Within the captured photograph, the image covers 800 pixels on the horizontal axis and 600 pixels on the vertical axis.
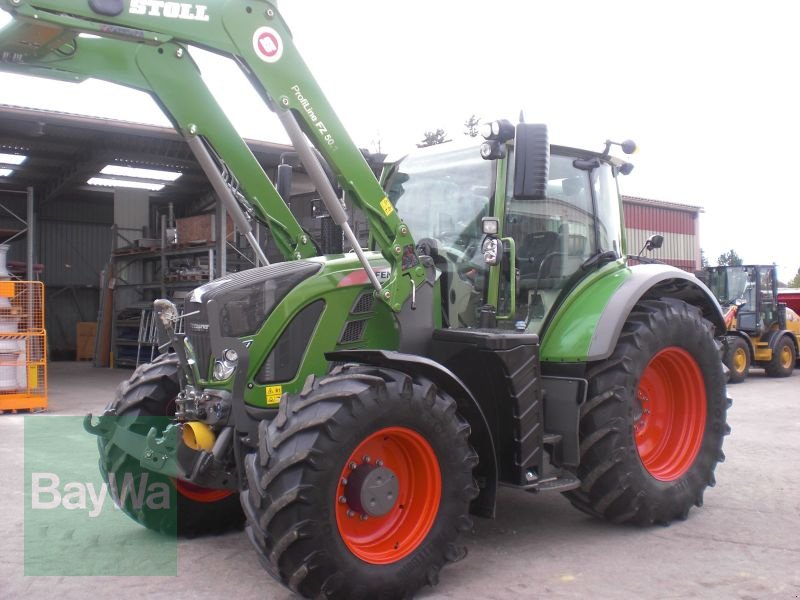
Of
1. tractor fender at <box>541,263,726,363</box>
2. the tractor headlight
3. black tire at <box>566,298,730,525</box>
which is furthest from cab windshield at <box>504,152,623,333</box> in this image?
the tractor headlight

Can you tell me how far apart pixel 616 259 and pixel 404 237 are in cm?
197

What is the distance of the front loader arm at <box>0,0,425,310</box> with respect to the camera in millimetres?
3742

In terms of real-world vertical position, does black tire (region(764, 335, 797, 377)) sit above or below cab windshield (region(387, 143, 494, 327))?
below

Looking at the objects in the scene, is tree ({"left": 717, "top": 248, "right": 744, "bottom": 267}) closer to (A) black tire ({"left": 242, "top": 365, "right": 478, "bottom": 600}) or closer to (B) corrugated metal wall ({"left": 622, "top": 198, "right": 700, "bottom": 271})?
(B) corrugated metal wall ({"left": 622, "top": 198, "right": 700, "bottom": 271})

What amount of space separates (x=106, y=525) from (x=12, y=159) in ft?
48.3

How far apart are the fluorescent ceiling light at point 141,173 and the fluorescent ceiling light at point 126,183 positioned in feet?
2.40

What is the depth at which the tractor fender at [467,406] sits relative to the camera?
164 inches

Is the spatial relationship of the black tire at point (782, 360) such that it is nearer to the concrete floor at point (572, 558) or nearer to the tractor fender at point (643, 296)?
the concrete floor at point (572, 558)

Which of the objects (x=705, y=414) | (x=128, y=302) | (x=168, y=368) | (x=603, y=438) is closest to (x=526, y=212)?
(x=603, y=438)

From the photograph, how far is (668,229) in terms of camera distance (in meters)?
24.5

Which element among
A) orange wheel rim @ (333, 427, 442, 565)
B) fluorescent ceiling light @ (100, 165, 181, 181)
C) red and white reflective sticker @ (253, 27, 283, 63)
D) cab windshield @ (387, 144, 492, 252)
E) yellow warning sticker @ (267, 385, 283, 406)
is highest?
fluorescent ceiling light @ (100, 165, 181, 181)

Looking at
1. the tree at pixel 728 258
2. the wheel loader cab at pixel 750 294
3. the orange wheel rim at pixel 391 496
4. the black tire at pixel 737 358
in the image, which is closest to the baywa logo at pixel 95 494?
the orange wheel rim at pixel 391 496

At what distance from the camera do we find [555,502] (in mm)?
5945

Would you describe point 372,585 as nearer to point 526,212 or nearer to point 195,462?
point 195,462
